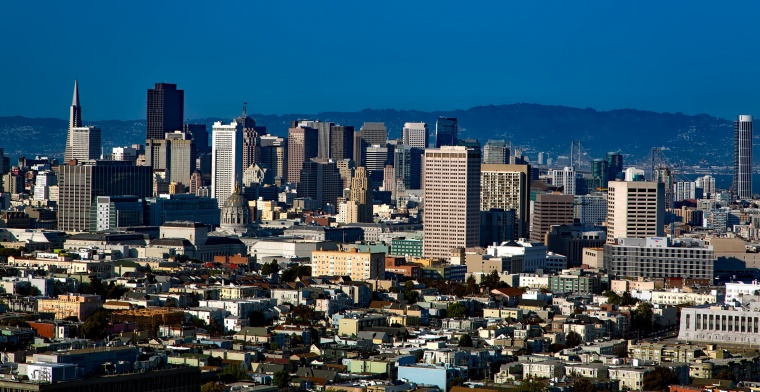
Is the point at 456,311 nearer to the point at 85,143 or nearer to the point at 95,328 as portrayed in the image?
the point at 95,328

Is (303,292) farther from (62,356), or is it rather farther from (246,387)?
(62,356)

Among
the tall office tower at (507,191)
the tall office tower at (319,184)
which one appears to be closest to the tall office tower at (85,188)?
the tall office tower at (507,191)

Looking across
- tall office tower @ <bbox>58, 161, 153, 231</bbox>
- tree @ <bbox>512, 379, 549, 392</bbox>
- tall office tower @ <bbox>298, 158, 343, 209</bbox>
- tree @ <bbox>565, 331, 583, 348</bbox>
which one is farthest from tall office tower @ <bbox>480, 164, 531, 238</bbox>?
tree @ <bbox>512, 379, 549, 392</bbox>

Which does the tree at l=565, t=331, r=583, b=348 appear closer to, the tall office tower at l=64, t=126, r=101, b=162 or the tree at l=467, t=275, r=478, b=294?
the tree at l=467, t=275, r=478, b=294

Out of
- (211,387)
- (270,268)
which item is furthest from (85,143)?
(211,387)

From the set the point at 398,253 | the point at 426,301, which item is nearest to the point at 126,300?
the point at 426,301

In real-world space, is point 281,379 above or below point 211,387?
below
